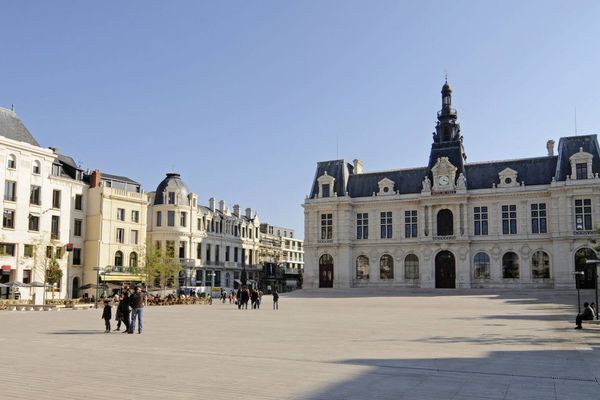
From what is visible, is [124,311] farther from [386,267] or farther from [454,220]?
[386,267]

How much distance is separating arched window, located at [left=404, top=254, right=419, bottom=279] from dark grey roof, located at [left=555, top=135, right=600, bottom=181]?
20.1 m

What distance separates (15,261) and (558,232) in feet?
190

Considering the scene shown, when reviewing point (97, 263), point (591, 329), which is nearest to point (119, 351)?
point (591, 329)

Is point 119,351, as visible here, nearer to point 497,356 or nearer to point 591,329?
point 497,356

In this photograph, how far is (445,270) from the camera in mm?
75812

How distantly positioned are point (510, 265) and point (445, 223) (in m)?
9.43

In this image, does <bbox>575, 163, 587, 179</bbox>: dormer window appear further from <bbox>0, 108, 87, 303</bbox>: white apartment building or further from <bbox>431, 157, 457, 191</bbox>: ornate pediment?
<bbox>0, 108, 87, 303</bbox>: white apartment building

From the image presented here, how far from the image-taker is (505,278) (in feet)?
239

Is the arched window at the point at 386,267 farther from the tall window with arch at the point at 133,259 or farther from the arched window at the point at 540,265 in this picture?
the tall window with arch at the point at 133,259

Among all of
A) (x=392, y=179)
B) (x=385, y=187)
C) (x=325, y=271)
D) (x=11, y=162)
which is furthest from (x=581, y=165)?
(x=11, y=162)

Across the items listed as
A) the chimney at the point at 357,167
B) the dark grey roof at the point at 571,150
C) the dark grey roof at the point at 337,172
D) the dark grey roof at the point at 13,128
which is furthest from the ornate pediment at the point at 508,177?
the dark grey roof at the point at 13,128

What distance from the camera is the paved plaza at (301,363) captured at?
10859 millimetres

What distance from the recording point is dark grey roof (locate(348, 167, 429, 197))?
80.8 meters

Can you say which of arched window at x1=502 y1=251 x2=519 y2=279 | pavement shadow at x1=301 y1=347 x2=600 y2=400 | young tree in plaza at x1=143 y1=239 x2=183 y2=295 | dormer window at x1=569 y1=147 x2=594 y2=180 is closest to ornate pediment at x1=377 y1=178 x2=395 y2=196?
arched window at x1=502 y1=251 x2=519 y2=279
